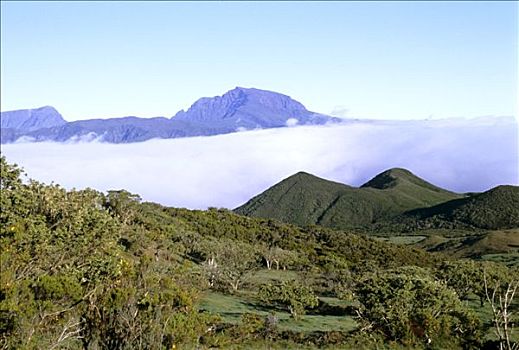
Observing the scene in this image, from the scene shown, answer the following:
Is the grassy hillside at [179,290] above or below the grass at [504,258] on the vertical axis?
above

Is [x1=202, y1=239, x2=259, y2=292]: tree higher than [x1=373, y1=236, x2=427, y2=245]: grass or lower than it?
higher

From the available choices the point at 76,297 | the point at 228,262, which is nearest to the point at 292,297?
the point at 228,262

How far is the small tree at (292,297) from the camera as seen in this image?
52.2 m

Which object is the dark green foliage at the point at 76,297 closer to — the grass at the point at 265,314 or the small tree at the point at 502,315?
the small tree at the point at 502,315

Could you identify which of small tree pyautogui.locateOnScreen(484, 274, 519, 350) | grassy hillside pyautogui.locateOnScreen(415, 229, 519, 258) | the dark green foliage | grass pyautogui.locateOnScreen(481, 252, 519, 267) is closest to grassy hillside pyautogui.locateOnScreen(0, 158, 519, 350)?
the dark green foliage

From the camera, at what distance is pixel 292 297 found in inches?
2087

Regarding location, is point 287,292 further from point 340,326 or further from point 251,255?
point 251,255

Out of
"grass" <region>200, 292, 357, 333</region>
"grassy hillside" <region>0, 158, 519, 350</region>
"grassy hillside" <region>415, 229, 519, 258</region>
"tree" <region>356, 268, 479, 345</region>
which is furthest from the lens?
"grassy hillside" <region>415, 229, 519, 258</region>

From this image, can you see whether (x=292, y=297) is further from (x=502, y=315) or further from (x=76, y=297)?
(x=502, y=315)

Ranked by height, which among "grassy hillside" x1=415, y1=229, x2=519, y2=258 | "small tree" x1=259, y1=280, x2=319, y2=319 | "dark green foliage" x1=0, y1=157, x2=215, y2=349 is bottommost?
"grassy hillside" x1=415, y1=229, x2=519, y2=258

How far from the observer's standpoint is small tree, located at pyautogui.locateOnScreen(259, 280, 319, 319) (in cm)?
5224

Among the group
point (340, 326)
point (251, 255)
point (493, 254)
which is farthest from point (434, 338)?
point (493, 254)

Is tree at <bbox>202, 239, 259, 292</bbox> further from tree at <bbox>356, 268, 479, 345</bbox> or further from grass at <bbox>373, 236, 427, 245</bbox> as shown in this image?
grass at <bbox>373, 236, 427, 245</bbox>

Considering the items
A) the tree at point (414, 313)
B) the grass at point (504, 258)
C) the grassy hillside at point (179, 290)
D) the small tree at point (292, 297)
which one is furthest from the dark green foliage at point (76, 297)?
the grass at point (504, 258)
